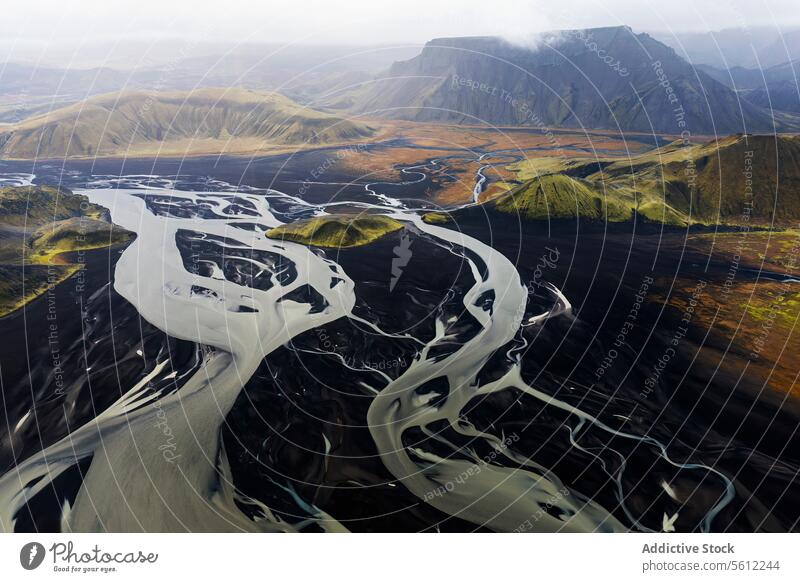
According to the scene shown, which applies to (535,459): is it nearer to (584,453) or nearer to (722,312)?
(584,453)

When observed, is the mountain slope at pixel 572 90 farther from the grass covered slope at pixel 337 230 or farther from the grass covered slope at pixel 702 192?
the grass covered slope at pixel 337 230

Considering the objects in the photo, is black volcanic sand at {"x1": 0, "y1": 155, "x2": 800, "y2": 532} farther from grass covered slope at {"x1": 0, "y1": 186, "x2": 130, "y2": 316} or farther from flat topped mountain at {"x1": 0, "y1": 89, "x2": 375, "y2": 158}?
flat topped mountain at {"x1": 0, "y1": 89, "x2": 375, "y2": 158}

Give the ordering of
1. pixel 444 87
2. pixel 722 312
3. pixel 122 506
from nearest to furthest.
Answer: pixel 122 506 → pixel 722 312 → pixel 444 87

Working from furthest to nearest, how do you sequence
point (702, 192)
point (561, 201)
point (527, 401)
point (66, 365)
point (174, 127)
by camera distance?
point (174, 127)
point (702, 192)
point (561, 201)
point (66, 365)
point (527, 401)

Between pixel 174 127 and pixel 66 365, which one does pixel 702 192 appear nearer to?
pixel 66 365

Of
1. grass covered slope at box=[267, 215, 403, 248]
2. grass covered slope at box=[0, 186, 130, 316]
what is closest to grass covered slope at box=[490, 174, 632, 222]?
grass covered slope at box=[267, 215, 403, 248]

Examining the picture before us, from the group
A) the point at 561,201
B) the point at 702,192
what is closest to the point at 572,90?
the point at 702,192

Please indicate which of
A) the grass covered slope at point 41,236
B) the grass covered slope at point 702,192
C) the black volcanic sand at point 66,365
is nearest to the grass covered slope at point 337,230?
the grass covered slope at point 702,192
